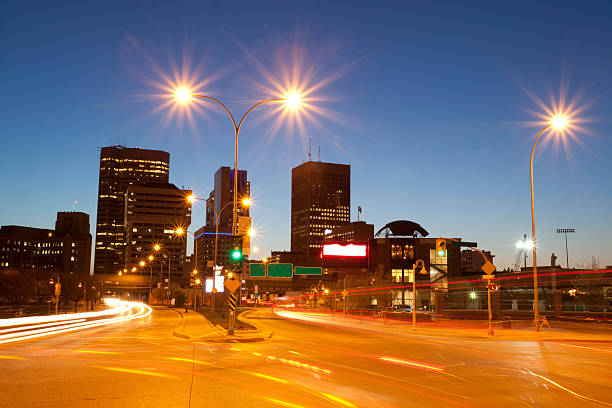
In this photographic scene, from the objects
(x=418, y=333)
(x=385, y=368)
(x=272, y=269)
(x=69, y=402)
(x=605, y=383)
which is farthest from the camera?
(x=272, y=269)

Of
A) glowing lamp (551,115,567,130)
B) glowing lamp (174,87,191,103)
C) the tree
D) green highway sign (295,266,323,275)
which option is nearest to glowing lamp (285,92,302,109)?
glowing lamp (174,87,191,103)

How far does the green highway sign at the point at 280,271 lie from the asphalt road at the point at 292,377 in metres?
53.9

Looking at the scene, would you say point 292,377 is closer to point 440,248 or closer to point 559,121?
point 440,248

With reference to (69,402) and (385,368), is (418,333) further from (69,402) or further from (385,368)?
(69,402)

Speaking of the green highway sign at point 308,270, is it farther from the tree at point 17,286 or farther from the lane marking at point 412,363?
the lane marking at point 412,363

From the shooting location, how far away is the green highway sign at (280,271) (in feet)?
247

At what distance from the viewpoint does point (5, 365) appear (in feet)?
49.4

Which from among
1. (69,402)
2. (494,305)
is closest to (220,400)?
(69,402)

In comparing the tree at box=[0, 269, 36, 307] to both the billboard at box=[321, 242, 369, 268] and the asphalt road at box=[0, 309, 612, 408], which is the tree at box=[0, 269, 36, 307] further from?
the asphalt road at box=[0, 309, 612, 408]

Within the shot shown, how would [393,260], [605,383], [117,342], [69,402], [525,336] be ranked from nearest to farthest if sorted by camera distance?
[69,402], [605,383], [117,342], [525,336], [393,260]

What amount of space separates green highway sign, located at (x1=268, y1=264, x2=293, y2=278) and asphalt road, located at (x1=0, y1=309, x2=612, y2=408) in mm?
53908

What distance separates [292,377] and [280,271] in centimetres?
6265

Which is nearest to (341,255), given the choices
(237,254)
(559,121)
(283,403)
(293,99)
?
(559,121)

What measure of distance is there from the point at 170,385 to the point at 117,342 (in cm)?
1338
